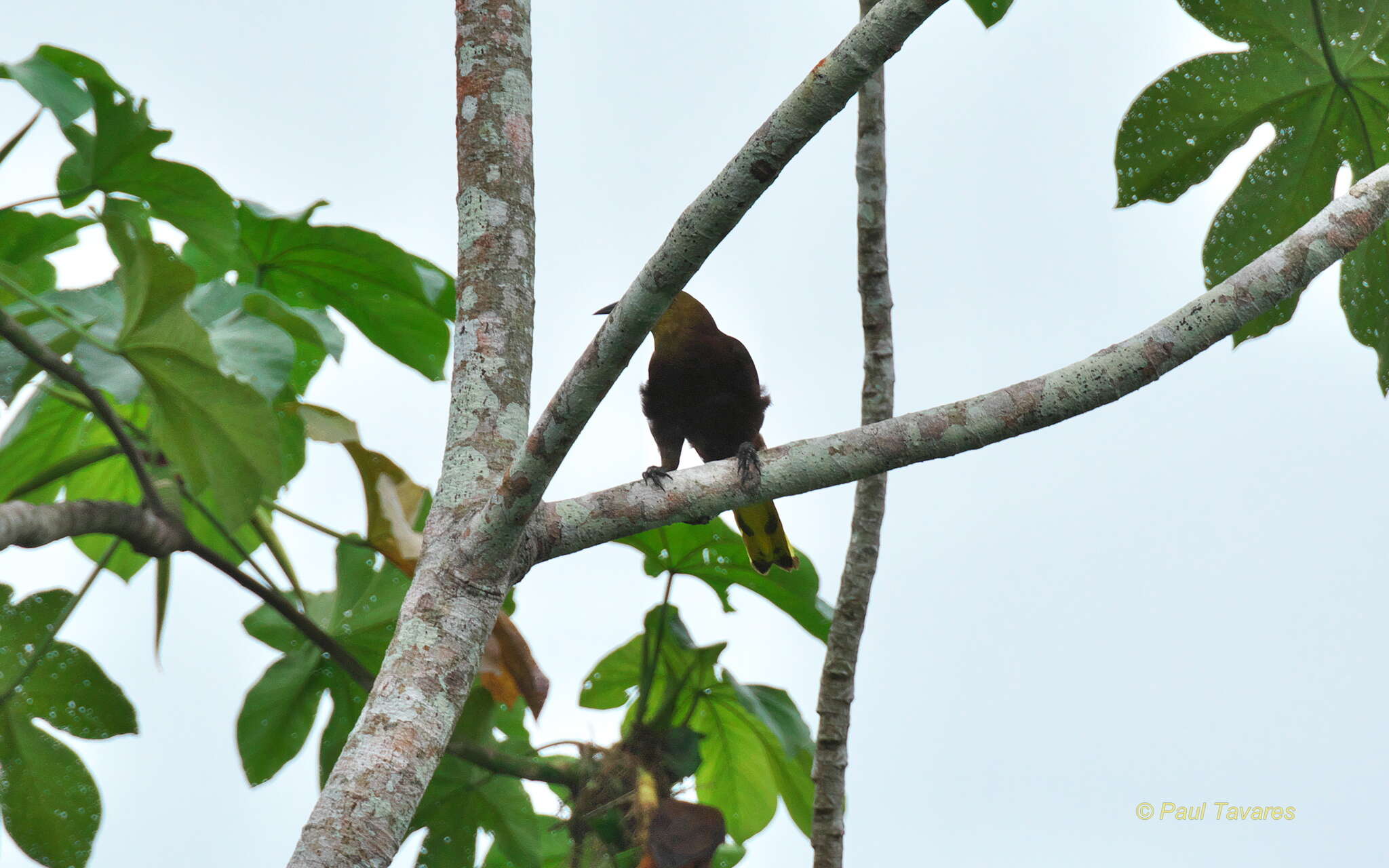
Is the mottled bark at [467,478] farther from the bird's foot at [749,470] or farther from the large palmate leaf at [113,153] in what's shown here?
the large palmate leaf at [113,153]

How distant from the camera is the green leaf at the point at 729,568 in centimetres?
235

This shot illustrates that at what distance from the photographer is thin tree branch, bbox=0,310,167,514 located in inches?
48.8

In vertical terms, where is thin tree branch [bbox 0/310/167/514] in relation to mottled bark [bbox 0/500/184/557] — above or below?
above

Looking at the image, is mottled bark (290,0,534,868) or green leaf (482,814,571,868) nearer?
mottled bark (290,0,534,868)

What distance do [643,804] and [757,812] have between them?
1.01 metres

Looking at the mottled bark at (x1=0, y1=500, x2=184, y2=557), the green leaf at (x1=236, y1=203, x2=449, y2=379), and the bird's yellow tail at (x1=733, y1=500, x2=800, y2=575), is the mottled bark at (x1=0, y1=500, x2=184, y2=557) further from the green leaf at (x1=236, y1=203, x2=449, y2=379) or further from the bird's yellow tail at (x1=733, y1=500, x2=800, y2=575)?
the bird's yellow tail at (x1=733, y1=500, x2=800, y2=575)

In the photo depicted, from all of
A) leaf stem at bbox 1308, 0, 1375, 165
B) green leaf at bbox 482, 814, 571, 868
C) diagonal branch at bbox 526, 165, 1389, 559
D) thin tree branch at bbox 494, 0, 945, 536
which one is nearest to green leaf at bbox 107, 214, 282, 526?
diagonal branch at bbox 526, 165, 1389, 559

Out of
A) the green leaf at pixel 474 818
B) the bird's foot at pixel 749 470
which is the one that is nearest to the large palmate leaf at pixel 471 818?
the green leaf at pixel 474 818

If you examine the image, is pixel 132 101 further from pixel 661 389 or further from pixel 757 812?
pixel 757 812

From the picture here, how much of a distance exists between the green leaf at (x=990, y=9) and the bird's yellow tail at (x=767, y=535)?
4.40 feet

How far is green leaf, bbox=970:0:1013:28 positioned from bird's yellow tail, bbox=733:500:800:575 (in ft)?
4.40

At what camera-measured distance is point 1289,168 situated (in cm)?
229

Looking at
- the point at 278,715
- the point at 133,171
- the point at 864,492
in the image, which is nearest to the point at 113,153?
the point at 133,171

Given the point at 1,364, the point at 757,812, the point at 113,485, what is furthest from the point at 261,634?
the point at 757,812
